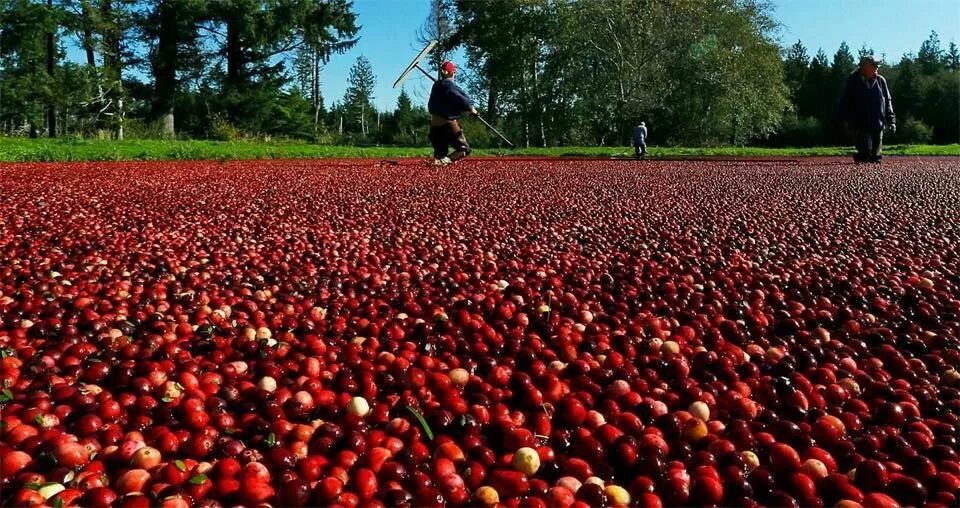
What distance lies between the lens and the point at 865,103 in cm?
1266

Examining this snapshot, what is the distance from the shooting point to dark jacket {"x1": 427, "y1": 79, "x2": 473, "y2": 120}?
11.9 meters

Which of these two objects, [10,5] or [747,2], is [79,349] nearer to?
[10,5]

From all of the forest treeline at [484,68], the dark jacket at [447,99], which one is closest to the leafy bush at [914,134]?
the forest treeline at [484,68]

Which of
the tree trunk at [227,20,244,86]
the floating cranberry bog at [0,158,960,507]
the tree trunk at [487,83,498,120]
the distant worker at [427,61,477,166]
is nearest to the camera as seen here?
the floating cranberry bog at [0,158,960,507]

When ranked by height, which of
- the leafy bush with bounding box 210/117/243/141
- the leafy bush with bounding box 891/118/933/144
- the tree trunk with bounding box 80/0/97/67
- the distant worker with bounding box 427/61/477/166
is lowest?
the distant worker with bounding box 427/61/477/166

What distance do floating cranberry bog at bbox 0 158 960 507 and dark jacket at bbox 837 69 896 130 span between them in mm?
8535

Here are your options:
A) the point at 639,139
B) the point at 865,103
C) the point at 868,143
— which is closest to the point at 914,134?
the point at 639,139

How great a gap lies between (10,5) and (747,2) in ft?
138

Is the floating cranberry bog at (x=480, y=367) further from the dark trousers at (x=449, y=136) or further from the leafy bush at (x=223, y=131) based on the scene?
the leafy bush at (x=223, y=131)

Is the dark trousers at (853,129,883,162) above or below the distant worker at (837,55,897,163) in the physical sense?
below

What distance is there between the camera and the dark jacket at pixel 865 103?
12570 mm

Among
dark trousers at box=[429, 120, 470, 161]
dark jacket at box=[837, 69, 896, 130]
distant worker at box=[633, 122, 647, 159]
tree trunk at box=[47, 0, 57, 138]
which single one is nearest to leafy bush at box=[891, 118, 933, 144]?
distant worker at box=[633, 122, 647, 159]

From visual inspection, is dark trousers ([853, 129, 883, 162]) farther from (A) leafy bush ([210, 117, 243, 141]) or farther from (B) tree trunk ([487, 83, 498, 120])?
(B) tree trunk ([487, 83, 498, 120])

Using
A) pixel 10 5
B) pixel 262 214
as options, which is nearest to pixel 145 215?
pixel 262 214
